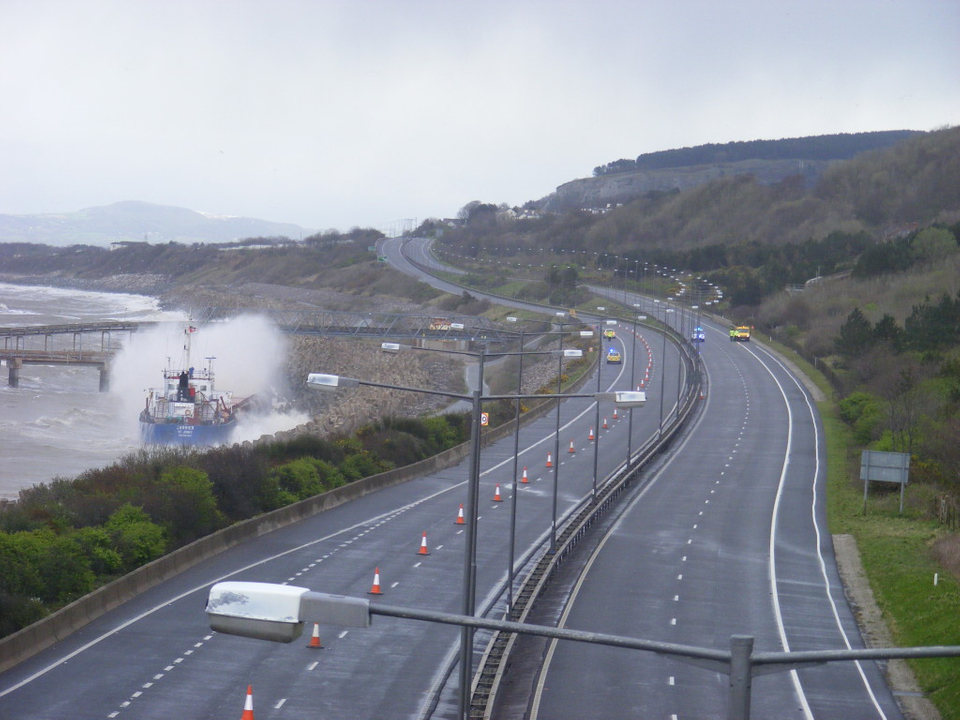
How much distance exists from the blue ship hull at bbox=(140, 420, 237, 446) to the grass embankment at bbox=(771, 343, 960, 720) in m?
38.6

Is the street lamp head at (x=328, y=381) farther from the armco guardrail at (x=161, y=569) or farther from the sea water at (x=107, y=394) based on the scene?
the sea water at (x=107, y=394)

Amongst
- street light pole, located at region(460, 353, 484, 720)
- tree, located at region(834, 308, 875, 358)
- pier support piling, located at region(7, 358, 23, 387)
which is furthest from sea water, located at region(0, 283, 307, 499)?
tree, located at region(834, 308, 875, 358)

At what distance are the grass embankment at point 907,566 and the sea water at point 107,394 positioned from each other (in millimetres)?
34792

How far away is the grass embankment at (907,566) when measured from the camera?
23.4m

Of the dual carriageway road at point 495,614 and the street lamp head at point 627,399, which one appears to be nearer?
the street lamp head at point 627,399

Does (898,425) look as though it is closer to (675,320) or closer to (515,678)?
(515,678)

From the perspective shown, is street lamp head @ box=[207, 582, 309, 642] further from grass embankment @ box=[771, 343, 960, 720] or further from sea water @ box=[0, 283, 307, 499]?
sea water @ box=[0, 283, 307, 499]

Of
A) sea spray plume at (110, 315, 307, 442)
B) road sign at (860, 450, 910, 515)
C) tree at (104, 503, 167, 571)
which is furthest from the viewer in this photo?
sea spray plume at (110, 315, 307, 442)

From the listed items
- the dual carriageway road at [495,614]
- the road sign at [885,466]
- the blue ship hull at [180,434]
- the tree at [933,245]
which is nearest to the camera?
the dual carriageway road at [495,614]

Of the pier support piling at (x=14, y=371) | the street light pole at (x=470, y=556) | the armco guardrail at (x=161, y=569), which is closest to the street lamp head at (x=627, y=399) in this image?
the street light pole at (x=470, y=556)

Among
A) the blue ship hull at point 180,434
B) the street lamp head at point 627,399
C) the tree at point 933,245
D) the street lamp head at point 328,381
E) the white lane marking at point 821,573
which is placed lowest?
the blue ship hull at point 180,434

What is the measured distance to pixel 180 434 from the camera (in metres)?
69.2

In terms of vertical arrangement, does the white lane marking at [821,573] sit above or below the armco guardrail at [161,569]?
below

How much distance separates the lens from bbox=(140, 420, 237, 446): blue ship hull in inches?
2677
